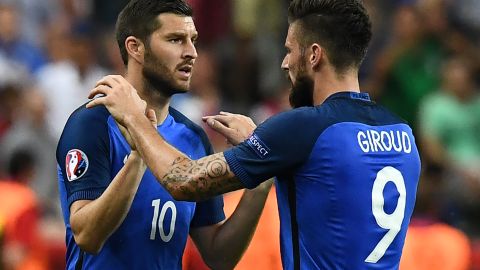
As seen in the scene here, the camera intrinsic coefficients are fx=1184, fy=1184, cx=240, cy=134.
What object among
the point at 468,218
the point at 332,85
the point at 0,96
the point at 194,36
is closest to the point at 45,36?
the point at 0,96

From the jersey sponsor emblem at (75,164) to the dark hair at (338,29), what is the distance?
1209 millimetres

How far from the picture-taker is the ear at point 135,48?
241 inches

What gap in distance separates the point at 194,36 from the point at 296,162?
3.79ft

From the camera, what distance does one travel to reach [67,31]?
1368 centimetres

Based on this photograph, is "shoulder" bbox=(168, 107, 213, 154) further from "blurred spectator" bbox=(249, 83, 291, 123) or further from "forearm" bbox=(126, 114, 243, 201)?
"blurred spectator" bbox=(249, 83, 291, 123)

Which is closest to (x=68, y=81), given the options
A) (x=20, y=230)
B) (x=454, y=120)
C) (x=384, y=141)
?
(x=20, y=230)

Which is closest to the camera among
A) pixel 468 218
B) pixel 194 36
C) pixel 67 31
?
pixel 194 36

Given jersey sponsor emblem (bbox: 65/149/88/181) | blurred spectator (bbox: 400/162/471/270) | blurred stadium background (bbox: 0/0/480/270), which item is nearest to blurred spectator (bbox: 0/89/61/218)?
blurred stadium background (bbox: 0/0/480/270)

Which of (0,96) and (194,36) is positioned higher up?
(0,96)

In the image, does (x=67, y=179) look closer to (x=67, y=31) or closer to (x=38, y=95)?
(x=38, y=95)

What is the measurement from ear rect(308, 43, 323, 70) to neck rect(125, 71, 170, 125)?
0.97 meters

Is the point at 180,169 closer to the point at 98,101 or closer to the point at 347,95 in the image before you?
the point at 98,101

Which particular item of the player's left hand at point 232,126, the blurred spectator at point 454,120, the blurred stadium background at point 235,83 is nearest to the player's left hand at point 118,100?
the player's left hand at point 232,126

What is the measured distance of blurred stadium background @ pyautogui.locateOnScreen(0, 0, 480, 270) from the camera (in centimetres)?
1012
